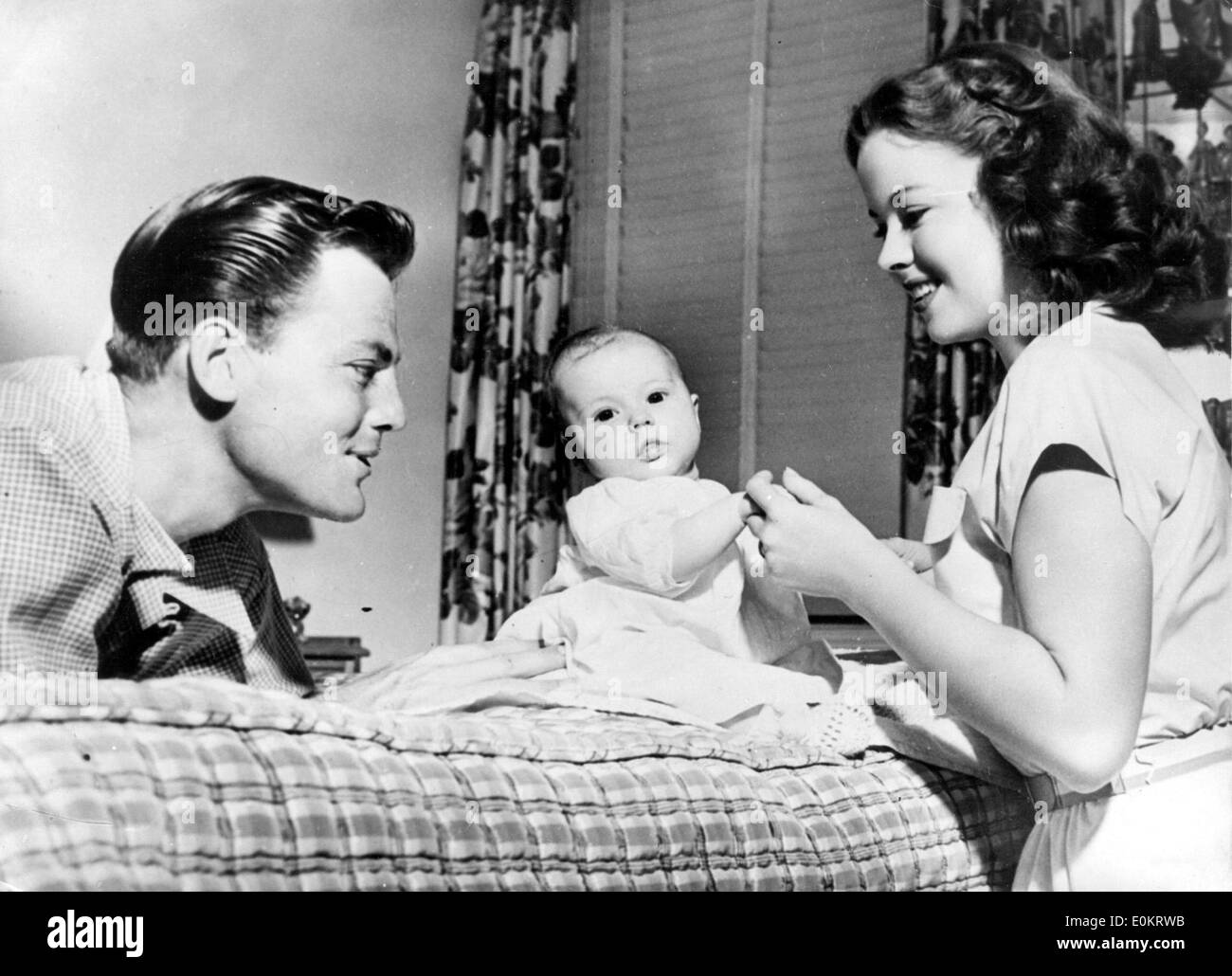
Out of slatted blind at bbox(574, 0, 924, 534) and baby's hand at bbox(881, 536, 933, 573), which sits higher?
slatted blind at bbox(574, 0, 924, 534)

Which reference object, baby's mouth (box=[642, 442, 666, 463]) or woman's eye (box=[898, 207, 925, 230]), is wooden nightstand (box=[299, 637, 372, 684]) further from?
woman's eye (box=[898, 207, 925, 230])

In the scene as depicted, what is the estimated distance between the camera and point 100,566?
2.94ft

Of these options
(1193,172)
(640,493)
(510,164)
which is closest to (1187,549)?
(640,493)

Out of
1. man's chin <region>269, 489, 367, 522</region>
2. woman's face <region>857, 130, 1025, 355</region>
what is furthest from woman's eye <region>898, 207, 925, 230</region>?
man's chin <region>269, 489, 367, 522</region>

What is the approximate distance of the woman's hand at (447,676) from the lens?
1032 millimetres

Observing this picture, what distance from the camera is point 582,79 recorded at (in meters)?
3.20

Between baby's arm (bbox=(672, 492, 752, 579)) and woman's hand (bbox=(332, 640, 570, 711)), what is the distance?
0.49ft

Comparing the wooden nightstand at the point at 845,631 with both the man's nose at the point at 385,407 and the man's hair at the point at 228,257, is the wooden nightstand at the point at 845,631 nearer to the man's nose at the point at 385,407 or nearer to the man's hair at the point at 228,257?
the man's nose at the point at 385,407

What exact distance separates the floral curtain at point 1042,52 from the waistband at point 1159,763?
1632mm

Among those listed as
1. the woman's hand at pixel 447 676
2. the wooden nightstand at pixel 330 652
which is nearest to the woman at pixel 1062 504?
the woman's hand at pixel 447 676

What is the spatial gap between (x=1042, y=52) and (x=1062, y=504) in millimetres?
1841

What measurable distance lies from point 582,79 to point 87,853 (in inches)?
115

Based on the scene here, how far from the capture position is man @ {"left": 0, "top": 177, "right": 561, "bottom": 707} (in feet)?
3.17
